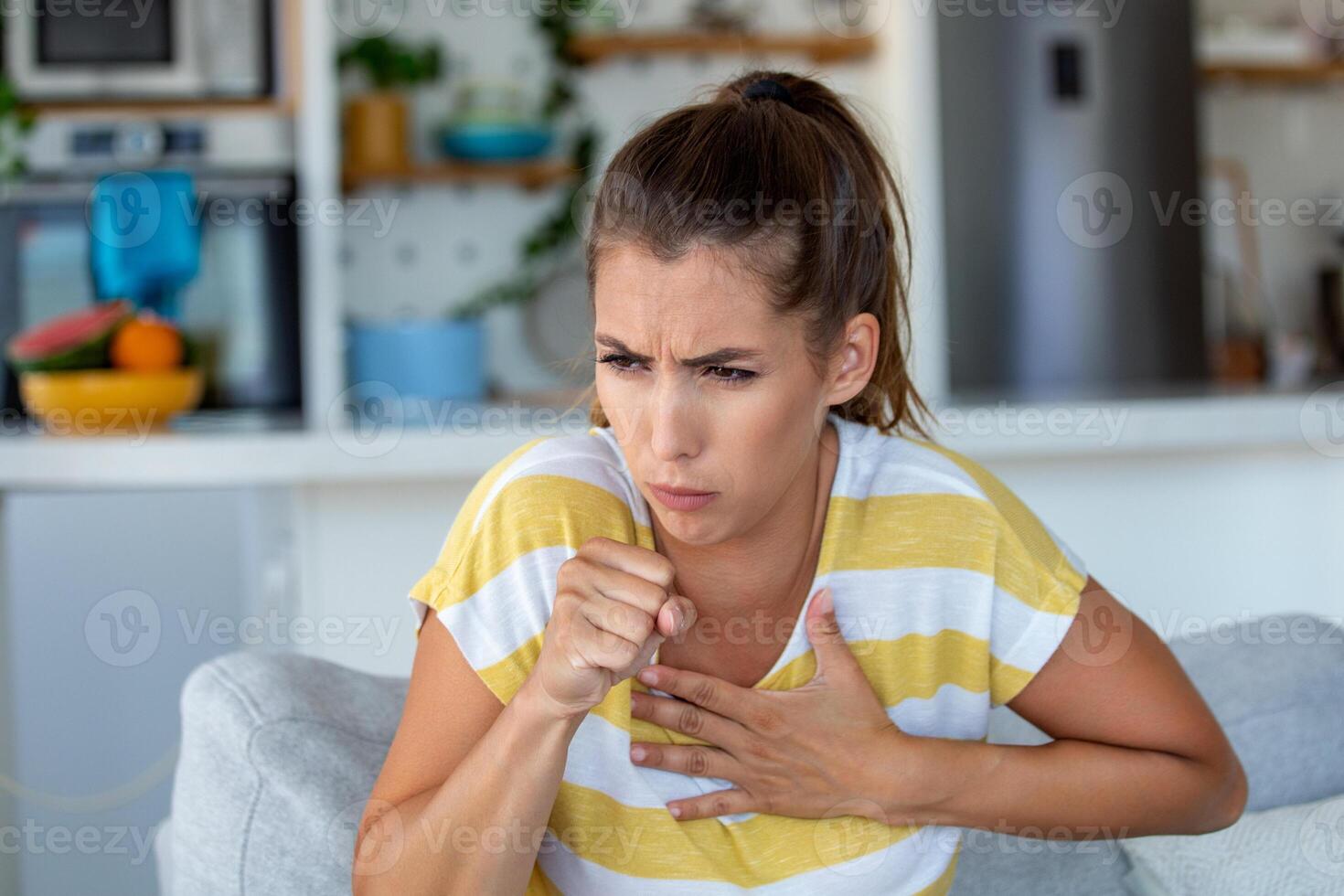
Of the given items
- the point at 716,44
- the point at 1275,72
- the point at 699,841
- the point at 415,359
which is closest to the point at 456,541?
the point at 699,841

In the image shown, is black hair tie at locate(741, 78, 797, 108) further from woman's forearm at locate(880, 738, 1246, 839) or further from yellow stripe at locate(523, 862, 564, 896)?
yellow stripe at locate(523, 862, 564, 896)

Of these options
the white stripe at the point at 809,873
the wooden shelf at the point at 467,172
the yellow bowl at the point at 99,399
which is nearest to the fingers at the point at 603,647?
the white stripe at the point at 809,873

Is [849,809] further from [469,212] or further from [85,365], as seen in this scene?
[469,212]

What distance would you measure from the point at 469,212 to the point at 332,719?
246 cm

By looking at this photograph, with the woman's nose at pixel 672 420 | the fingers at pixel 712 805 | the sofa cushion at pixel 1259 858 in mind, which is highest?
the woman's nose at pixel 672 420

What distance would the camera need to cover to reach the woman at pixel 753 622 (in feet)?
3.02

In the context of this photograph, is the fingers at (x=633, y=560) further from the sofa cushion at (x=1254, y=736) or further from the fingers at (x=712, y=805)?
the sofa cushion at (x=1254, y=736)

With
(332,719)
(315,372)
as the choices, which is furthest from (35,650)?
(332,719)

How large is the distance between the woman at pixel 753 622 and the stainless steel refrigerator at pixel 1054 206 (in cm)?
195

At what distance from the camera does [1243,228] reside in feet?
12.7

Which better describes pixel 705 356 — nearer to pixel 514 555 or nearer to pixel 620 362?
pixel 620 362

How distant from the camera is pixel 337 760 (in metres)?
1.12

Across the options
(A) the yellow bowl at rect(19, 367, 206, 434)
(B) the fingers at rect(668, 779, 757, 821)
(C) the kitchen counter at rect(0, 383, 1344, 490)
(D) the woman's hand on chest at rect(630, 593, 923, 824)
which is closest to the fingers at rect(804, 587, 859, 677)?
(D) the woman's hand on chest at rect(630, 593, 923, 824)

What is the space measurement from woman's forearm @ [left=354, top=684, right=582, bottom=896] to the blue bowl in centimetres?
245
